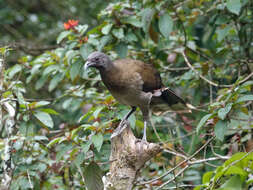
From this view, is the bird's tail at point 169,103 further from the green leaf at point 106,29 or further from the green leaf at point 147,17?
the green leaf at point 106,29

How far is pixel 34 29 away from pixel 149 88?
5.21 m

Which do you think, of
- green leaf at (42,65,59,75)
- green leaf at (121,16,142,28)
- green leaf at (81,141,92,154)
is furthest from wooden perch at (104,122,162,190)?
green leaf at (42,65,59,75)

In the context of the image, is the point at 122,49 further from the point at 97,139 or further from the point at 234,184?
the point at 234,184

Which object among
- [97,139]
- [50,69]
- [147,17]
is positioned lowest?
[97,139]

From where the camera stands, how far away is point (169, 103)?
4.55 meters

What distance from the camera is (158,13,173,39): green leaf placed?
431 centimetres

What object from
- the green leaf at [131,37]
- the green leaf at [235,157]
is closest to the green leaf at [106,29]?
the green leaf at [131,37]

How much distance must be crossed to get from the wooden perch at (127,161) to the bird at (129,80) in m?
0.54

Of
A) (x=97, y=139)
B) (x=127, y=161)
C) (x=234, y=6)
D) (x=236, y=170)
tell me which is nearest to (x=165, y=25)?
(x=234, y=6)

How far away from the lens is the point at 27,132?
12.1 feet

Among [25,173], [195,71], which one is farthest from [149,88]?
[25,173]

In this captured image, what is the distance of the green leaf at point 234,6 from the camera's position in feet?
12.7

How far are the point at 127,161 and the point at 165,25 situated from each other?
1.81 meters

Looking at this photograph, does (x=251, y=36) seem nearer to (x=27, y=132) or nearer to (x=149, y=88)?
(x=149, y=88)
